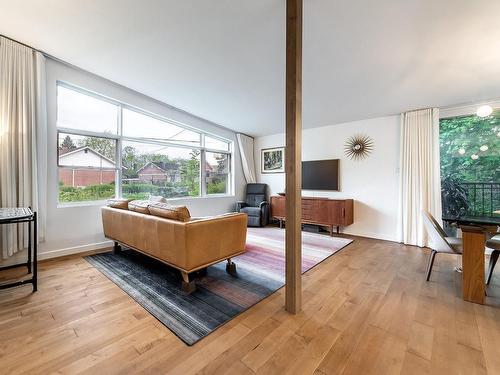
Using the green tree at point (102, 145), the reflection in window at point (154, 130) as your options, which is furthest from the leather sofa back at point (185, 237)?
the reflection in window at point (154, 130)

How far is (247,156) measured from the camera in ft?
20.4

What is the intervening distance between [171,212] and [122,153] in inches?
93.2

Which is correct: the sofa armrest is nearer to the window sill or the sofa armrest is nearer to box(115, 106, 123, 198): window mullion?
box(115, 106, 123, 198): window mullion

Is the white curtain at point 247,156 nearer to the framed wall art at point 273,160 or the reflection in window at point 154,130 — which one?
the framed wall art at point 273,160

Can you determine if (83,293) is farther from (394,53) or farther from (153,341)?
(394,53)

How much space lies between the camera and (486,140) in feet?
11.4

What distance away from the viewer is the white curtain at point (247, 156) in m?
6.08

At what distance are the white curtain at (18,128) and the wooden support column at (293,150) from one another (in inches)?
129

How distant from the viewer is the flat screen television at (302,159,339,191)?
16.0 feet

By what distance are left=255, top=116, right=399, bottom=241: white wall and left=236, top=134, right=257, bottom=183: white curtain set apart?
1.76 m

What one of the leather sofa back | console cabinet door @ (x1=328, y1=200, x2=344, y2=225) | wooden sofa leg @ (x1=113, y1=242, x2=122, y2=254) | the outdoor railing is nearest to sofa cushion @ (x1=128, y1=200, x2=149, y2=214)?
the leather sofa back

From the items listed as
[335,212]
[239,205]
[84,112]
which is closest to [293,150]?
[335,212]

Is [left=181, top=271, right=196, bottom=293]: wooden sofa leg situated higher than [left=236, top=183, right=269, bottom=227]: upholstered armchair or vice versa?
[left=236, top=183, right=269, bottom=227]: upholstered armchair

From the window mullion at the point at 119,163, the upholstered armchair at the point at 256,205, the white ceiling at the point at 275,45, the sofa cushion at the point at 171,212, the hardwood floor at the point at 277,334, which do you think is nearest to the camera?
the hardwood floor at the point at 277,334
